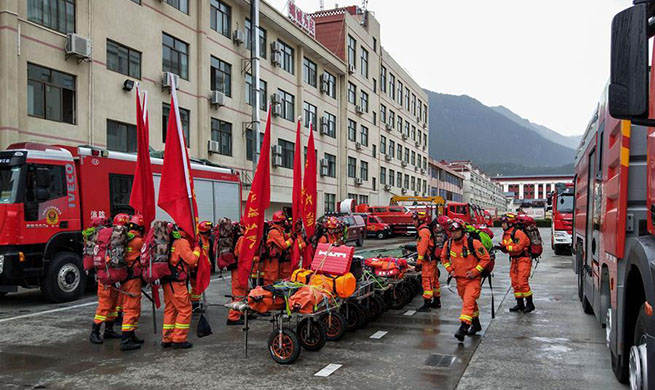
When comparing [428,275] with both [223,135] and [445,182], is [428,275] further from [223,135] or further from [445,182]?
[445,182]

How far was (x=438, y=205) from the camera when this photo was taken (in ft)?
133

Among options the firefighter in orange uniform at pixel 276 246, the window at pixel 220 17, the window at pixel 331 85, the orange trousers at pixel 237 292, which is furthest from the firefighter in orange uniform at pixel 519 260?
the window at pixel 331 85

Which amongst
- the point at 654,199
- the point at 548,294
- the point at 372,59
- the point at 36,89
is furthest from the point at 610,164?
the point at 372,59

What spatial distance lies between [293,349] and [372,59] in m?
46.9

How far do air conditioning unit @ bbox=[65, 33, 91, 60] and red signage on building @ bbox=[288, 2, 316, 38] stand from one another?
694 inches

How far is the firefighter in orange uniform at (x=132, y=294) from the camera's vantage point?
746 centimetres

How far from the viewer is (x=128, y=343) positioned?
744cm

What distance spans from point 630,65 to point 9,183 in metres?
11.2

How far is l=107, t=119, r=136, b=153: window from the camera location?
21516mm

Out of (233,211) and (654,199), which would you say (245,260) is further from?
(233,211)

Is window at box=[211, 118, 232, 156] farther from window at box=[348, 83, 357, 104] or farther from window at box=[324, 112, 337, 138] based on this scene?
window at box=[348, 83, 357, 104]

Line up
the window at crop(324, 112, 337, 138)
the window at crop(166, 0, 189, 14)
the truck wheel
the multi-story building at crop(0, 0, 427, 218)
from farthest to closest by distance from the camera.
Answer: the window at crop(324, 112, 337, 138), the window at crop(166, 0, 189, 14), the multi-story building at crop(0, 0, 427, 218), the truck wheel

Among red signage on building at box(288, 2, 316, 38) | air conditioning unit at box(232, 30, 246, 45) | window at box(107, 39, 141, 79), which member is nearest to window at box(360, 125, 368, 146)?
red signage on building at box(288, 2, 316, 38)

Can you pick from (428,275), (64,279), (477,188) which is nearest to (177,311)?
(428,275)
